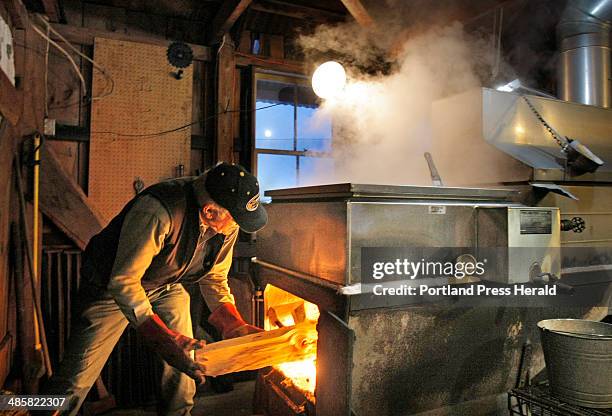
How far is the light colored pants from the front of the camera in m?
2.51

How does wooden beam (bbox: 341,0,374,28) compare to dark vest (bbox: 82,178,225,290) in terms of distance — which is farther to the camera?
wooden beam (bbox: 341,0,374,28)

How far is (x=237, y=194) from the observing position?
7.35 feet

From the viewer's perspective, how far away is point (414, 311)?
7.00 feet

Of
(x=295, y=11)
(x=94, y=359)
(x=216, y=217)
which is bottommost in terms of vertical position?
(x=94, y=359)

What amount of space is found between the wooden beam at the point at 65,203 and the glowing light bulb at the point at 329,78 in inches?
95.9

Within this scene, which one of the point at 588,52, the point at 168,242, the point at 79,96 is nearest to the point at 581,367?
the point at 168,242

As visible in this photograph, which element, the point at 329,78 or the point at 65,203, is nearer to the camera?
the point at 65,203

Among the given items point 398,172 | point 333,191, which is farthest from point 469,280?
point 398,172

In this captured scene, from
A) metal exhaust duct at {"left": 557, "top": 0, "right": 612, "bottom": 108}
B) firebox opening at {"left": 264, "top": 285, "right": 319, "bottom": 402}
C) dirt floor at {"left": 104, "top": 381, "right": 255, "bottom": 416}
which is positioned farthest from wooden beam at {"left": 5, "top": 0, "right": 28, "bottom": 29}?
metal exhaust duct at {"left": 557, "top": 0, "right": 612, "bottom": 108}

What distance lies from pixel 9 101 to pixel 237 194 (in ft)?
7.72

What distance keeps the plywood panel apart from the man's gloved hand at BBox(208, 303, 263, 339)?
1851 millimetres

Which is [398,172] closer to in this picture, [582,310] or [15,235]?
[582,310]

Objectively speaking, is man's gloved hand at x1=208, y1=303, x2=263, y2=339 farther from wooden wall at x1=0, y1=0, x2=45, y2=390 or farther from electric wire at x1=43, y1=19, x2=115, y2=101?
electric wire at x1=43, y1=19, x2=115, y2=101

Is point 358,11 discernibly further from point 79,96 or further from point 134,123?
point 79,96
